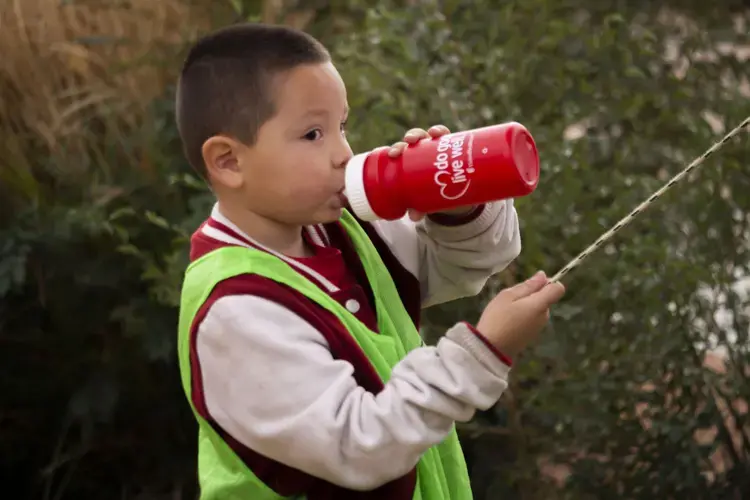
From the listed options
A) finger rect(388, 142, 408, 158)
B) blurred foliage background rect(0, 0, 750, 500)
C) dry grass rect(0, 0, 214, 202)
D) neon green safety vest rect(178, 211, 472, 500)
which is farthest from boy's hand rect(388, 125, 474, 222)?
dry grass rect(0, 0, 214, 202)

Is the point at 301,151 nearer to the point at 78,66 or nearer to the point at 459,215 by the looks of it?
the point at 459,215

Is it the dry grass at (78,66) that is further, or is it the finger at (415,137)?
the dry grass at (78,66)

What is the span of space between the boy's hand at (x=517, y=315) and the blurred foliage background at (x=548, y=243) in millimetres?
513

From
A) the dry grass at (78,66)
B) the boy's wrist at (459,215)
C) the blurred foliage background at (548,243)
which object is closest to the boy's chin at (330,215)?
the boy's wrist at (459,215)

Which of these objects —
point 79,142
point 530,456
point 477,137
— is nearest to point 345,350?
point 477,137

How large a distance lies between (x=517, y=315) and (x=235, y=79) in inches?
11.8

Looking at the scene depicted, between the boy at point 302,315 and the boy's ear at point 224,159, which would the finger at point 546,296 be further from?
the boy's ear at point 224,159

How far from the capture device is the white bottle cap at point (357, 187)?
73 cm

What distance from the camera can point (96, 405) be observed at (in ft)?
5.40

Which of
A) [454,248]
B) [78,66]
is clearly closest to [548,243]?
[454,248]

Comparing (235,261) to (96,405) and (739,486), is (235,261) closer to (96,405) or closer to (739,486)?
(739,486)

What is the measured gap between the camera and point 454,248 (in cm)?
87

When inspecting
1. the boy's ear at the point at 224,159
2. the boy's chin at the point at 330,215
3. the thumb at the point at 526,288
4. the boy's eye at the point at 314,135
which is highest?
the boy's eye at the point at 314,135

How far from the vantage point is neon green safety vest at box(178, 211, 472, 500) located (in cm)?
74
